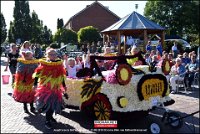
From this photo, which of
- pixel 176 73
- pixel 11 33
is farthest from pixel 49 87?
pixel 11 33

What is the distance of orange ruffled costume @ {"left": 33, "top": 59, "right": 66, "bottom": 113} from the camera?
283 inches

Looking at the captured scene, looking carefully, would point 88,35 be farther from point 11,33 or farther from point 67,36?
point 11,33

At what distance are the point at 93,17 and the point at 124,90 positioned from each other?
55.7 m

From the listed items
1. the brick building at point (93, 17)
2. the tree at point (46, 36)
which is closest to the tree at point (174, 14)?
the brick building at point (93, 17)

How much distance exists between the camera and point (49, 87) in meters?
7.20

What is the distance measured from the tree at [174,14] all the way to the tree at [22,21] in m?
21.9

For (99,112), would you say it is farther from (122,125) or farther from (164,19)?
(164,19)

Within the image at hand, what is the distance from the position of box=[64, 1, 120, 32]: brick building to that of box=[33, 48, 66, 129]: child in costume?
53728 mm

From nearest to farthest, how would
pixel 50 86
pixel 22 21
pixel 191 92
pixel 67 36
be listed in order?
1. pixel 50 86
2. pixel 191 92
3. pixel 67 36
4. pixel 22 21

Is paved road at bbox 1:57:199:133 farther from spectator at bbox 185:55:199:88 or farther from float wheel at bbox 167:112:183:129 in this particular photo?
spectator at bbox 185:55:199:88

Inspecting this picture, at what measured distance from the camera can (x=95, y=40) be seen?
44.7 metres

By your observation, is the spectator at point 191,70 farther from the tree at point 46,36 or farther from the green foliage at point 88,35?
the tree at point 46,36

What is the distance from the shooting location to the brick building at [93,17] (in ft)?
200

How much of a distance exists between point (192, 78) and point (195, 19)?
45.3 m
